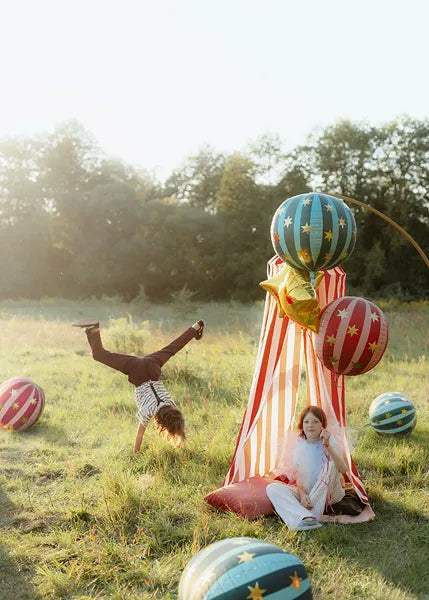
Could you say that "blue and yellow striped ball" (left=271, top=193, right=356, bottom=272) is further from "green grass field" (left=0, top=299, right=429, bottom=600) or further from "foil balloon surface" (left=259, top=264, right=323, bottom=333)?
"green grass field" (left=0, top=299, right=429, bottom=600)

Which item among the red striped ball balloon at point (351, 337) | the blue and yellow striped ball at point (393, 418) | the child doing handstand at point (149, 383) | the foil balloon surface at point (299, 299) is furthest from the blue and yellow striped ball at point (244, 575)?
the blue and yellow striped ball at point (393, 418)

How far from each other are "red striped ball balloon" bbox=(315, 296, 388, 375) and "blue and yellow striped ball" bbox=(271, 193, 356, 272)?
1.26ft

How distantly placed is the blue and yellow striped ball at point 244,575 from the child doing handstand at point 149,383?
9.38ft

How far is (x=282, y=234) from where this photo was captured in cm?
443

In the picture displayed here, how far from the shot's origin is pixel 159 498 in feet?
16.3

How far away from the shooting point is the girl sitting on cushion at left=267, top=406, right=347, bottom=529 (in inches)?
182

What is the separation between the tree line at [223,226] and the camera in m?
Answer: 28.1

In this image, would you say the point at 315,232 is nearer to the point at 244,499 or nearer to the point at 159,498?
the point at 244,499

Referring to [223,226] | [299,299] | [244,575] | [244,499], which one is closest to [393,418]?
[244,499]

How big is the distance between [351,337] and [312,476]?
135cm

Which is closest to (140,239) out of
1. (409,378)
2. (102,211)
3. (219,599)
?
(102,211)

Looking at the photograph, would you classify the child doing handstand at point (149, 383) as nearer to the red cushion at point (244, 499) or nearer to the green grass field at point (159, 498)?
the green grass field at point (159, 498)

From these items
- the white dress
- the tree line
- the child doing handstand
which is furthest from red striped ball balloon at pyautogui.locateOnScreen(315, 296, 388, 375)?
the tree line

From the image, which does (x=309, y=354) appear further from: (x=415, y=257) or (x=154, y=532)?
(x=415, y=257)
